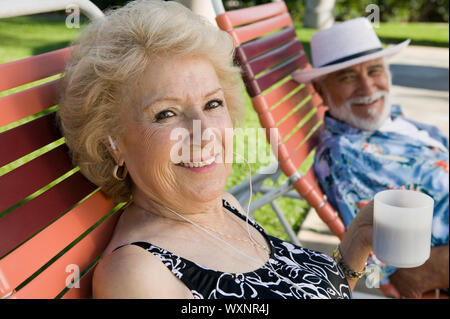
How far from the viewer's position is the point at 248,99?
25.1 feet

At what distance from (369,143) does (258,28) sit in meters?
1.00

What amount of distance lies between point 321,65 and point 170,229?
217 cm

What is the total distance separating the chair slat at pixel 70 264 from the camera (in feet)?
5.27

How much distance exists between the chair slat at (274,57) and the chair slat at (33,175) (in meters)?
1.59

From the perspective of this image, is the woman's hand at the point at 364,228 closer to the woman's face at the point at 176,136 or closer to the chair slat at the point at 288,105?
the woman's face at the point at 176,136

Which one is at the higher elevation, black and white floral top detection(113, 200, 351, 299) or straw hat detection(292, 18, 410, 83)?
straw hat detection(292, 18, 410, 83)

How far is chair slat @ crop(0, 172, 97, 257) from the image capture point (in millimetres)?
1612

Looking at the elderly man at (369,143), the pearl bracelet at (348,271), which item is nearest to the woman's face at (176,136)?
the pearl bracelet at (348,271)

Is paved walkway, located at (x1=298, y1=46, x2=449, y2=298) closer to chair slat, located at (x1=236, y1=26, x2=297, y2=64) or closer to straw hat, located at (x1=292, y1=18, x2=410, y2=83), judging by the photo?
straw hat, located at (x1=292, y1=18, x2=410, y2=83)

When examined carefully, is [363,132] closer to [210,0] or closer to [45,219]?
[210,0]

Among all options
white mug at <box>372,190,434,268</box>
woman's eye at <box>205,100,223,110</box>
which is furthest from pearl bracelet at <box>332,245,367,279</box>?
woman's eye at <box>205,100,223,110</box>

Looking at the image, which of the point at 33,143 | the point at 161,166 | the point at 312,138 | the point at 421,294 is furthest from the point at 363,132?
the point at 33,143

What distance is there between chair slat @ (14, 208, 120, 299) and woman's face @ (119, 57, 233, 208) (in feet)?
0.72

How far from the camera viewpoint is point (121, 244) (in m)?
1.74
